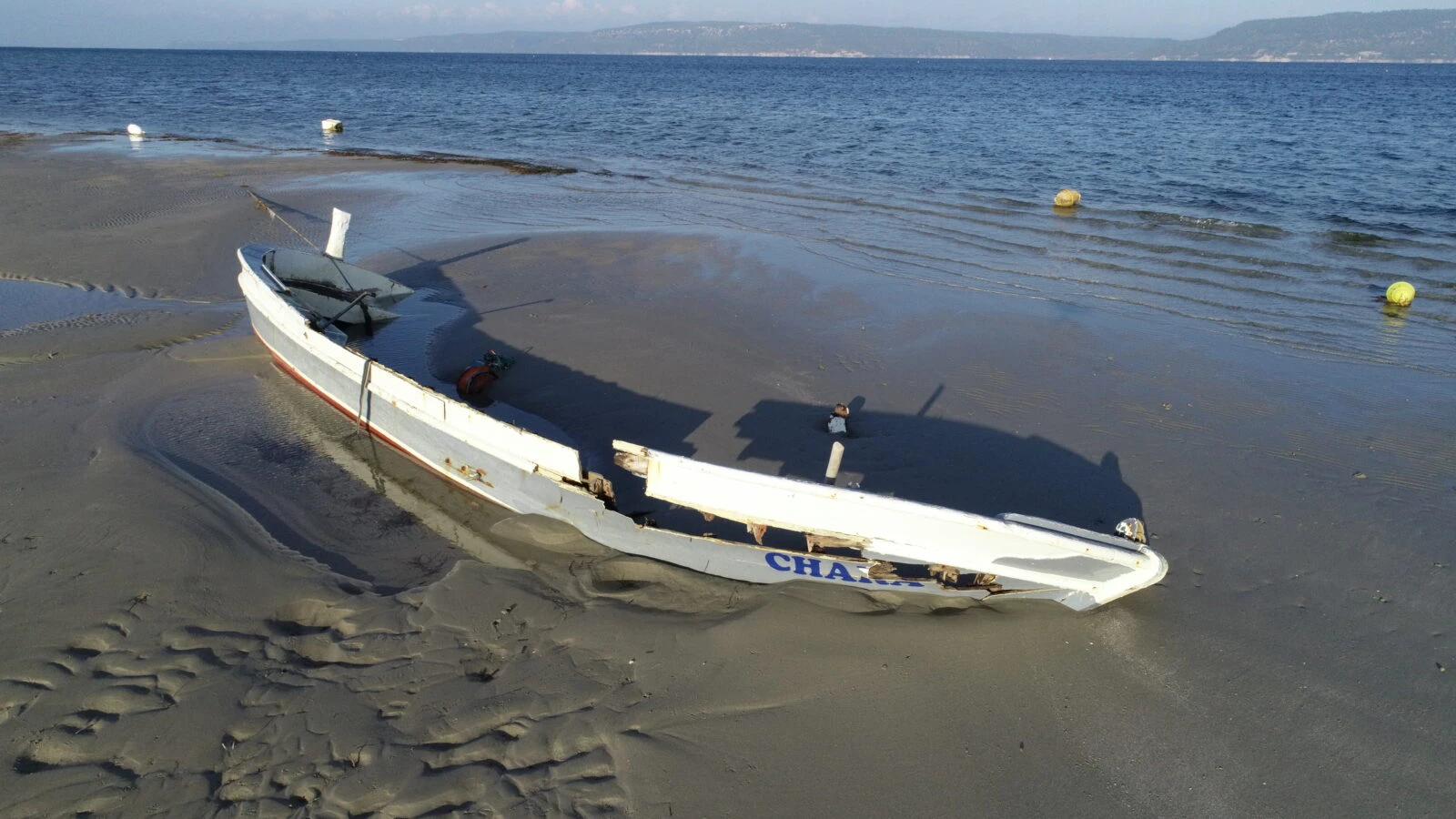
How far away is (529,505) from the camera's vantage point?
6836mm

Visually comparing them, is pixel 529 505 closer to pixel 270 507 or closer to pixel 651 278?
pixel 270 507

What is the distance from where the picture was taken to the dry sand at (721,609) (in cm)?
440

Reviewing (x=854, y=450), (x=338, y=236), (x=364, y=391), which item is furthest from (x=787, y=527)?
(x=338, y=236)

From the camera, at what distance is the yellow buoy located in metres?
12.3

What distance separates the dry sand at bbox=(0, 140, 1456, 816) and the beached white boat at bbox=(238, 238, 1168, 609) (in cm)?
24

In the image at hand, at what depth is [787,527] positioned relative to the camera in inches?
218

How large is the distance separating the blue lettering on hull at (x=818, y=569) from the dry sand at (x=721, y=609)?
0.72ft

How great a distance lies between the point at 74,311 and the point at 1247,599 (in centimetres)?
1565

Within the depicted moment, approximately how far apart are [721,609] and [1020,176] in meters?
A: 22.9

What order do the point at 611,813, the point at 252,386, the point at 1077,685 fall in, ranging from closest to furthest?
the point at 611,813, the point at 1077,685, the point at 252,386

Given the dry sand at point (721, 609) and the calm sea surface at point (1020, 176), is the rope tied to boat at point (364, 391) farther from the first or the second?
the calm sea surface at point (1020, 176)

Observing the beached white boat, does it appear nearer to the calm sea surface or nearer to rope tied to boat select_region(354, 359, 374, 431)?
rope tied to boat select_region(354, 359, 374, 431)

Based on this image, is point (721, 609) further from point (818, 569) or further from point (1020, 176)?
point (1020, 176)

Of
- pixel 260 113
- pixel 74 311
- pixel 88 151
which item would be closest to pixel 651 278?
pixel 74 311
